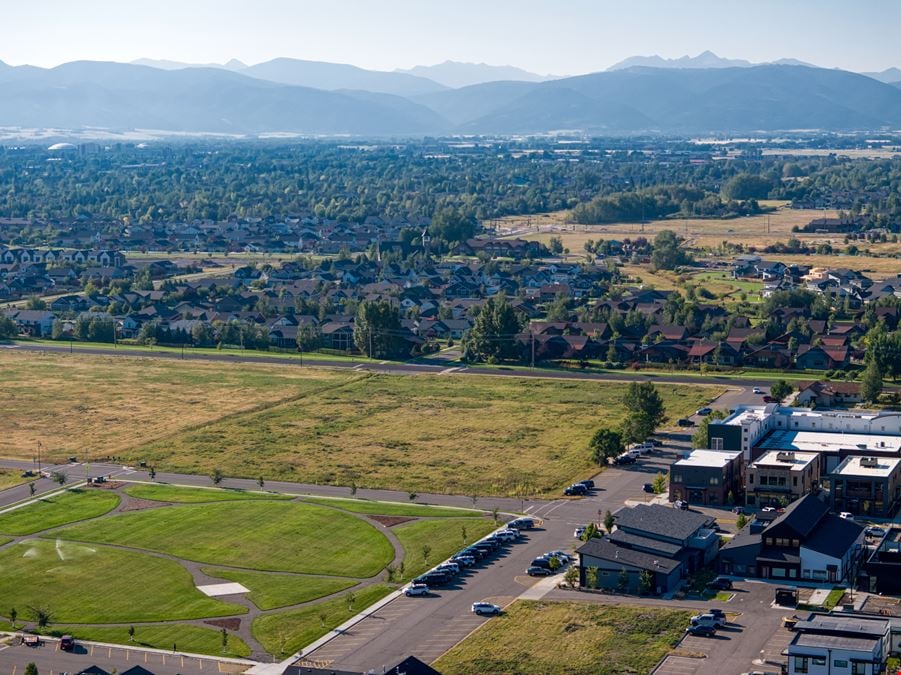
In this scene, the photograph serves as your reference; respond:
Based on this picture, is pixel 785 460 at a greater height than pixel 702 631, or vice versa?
pixel 785 460

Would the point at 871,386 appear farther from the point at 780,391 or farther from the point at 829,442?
the point at 829,442

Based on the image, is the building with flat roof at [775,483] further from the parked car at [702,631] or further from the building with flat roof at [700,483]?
the parked car at [702,631]

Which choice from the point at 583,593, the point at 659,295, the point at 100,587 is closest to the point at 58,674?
the point at 100,587

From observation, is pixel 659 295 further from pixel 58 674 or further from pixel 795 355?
pixel 58 674

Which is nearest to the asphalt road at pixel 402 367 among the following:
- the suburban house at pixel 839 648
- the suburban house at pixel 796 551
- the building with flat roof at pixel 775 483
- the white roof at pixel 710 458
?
the white roof at pixel 710 458

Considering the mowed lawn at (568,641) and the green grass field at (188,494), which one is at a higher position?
the mowed lawn at (568,641)

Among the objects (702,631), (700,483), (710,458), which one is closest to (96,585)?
(702,631)

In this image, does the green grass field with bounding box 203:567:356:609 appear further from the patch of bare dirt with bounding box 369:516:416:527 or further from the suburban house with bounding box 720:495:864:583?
the suburban house with bounding box 720:495:864:583
